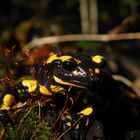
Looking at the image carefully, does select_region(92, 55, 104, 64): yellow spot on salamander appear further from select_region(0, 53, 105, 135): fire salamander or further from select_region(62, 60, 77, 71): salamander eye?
select_region(62, 60, 77, 71): salamander eye

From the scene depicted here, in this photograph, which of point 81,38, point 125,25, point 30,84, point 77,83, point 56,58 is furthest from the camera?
point 125,25

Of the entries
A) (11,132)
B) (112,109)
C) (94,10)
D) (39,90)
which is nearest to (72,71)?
(39,90)

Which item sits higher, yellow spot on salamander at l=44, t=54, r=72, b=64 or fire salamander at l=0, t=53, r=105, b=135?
yellow spot on salamander at l=44, t=54, r=72, b=64

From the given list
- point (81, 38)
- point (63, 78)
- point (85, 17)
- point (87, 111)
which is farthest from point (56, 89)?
point (85, 17)

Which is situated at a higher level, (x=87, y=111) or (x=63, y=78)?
(x=63, y=78)

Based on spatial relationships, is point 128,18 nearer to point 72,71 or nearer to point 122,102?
point 122,102

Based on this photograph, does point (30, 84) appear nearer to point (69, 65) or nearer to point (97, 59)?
point (69, 65)

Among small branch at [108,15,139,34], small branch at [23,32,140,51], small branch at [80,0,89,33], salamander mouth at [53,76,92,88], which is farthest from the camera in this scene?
small branch at [80,0,89,33]

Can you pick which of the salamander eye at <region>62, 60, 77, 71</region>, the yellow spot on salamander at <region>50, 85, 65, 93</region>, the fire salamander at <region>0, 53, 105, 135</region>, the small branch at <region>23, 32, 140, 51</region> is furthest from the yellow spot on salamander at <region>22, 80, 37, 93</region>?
A: the small branch at <region>23, 32, 140, 51</region>
